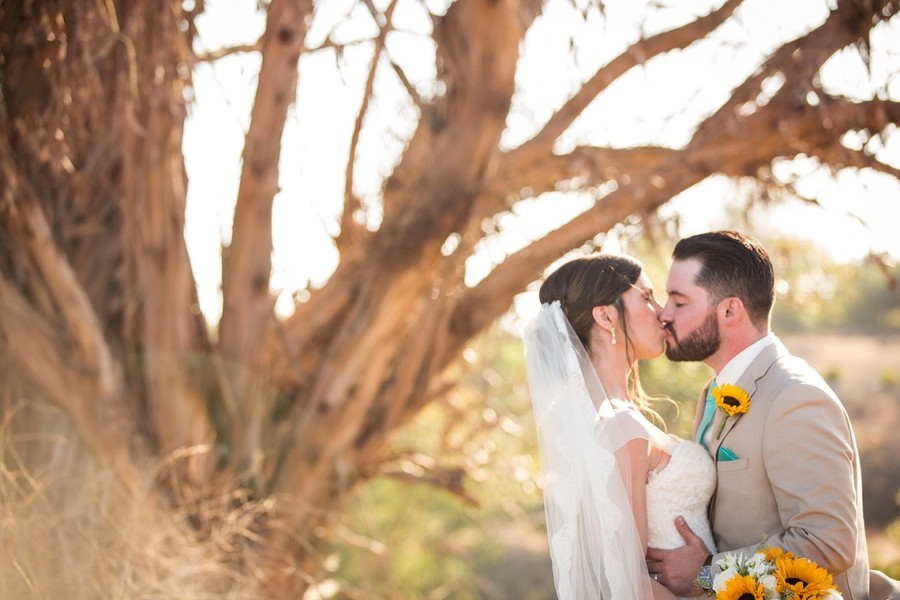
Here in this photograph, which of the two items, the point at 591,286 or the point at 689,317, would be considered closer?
the point at 689,317

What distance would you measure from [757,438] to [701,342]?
39cm

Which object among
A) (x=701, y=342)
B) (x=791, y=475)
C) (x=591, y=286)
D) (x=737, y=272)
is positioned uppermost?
(x=591, y=286)

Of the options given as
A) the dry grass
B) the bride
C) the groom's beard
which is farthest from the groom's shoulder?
the dry grass

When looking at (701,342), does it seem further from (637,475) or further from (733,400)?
(637,475)

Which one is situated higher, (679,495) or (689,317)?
(689,317)

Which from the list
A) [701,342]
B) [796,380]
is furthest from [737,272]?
[796,380]

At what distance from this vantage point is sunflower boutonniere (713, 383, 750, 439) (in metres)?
2.78

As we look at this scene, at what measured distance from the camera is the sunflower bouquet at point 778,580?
7.98ft

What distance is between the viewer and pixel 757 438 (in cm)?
276

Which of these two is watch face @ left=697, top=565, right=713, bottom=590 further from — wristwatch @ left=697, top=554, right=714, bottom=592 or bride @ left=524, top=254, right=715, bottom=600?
bride @ left=524, top=254, right=715, bottom=600

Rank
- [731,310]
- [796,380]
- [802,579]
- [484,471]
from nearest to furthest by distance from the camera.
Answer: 1. [802,579]
2. [796,380]
3. [731,310]
4. [484,471]

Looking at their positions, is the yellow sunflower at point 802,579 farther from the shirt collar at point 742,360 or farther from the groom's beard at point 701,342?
the groom's beard at point 701,342

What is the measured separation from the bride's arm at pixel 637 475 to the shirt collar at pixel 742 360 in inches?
15.2

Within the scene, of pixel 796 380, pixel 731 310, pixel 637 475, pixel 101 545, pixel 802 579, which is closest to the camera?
pixel 802 579
